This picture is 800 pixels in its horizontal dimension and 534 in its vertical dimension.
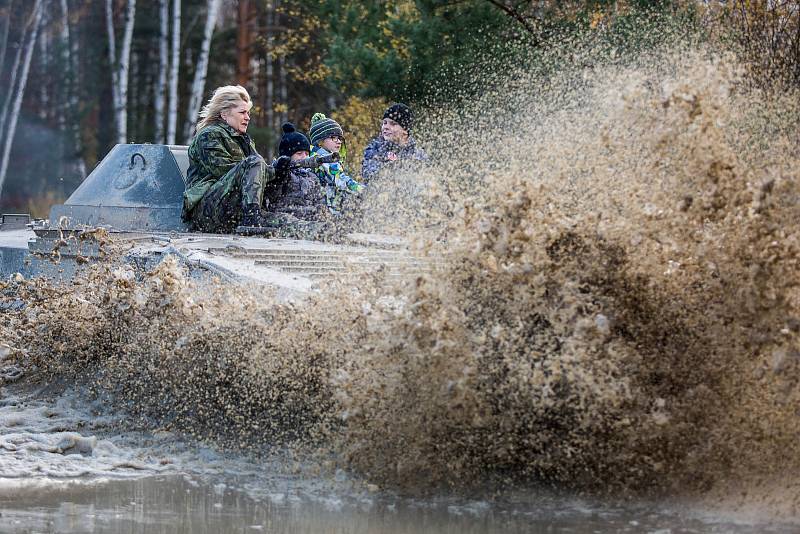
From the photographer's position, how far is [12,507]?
17.2 ft

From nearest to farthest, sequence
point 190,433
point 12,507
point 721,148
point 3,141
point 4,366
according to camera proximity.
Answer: point 12,507
point 721,148
point 190,433
point 4,366
point 3,141

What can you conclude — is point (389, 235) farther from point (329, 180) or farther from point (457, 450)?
point (457, 450)

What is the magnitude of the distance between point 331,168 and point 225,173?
0.87 m

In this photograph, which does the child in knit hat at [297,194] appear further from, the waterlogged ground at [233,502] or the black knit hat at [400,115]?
the waterlogged ground at [233,502]

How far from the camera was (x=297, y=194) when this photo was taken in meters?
8.97

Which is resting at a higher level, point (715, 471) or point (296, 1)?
point (296, 1)

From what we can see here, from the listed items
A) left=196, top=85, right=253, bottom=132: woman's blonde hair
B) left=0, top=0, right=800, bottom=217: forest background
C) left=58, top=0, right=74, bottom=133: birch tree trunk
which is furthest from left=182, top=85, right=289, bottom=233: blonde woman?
left=58, top=0, right=74, bottom=133: birch tree trunk

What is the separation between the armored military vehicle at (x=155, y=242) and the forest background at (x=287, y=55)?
3655mm

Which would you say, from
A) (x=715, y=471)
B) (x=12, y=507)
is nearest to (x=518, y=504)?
(x=715, y=471)

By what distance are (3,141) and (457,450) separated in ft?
93.2

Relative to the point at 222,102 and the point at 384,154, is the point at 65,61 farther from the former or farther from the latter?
the point at 222,102

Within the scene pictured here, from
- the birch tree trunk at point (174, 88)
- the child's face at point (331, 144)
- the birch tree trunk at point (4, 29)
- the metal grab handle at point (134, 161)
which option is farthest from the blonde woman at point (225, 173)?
the birch tree trunk at point (4, 29)

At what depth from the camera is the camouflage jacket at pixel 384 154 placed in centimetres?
961

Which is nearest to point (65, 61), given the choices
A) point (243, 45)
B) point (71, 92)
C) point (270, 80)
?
point (71, 92)
